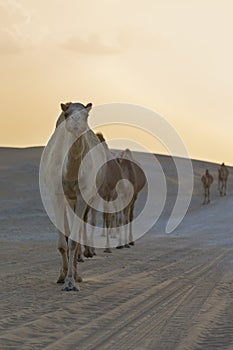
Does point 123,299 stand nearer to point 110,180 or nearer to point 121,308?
point 121,308

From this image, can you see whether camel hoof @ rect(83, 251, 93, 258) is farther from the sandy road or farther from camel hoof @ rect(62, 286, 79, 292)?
camel hoof @ rect(62, 286, 79, 292)

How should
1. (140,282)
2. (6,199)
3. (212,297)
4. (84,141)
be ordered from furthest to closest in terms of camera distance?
(6,199) → (140,282) → (84,141) → (212,297)

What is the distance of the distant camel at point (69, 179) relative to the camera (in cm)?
1042

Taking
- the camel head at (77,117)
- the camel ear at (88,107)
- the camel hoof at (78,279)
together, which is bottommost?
the camel hoof at (78,279)

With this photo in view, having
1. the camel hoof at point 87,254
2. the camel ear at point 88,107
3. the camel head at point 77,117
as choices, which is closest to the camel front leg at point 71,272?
the camel head at point 77,117

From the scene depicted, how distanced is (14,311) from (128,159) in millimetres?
13219

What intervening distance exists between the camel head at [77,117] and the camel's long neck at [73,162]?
0.31m

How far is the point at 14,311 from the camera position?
27.1 ft

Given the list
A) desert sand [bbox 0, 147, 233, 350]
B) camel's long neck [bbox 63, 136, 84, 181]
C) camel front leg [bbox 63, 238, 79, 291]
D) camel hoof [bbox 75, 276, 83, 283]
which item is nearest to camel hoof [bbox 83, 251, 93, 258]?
desert sand [bbox 0, 147, 233, 350]

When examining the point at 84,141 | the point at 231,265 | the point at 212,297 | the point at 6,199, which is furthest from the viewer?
the point at 6,199

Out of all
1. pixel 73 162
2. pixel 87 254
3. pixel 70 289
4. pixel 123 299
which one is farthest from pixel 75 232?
pixel 87 254

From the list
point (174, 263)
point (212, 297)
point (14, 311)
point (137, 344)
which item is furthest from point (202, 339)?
point (174, 263)

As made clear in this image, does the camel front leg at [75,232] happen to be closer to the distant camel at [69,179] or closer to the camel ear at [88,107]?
the distant camel at [69,179]

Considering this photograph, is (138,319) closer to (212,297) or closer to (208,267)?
(212,297)
